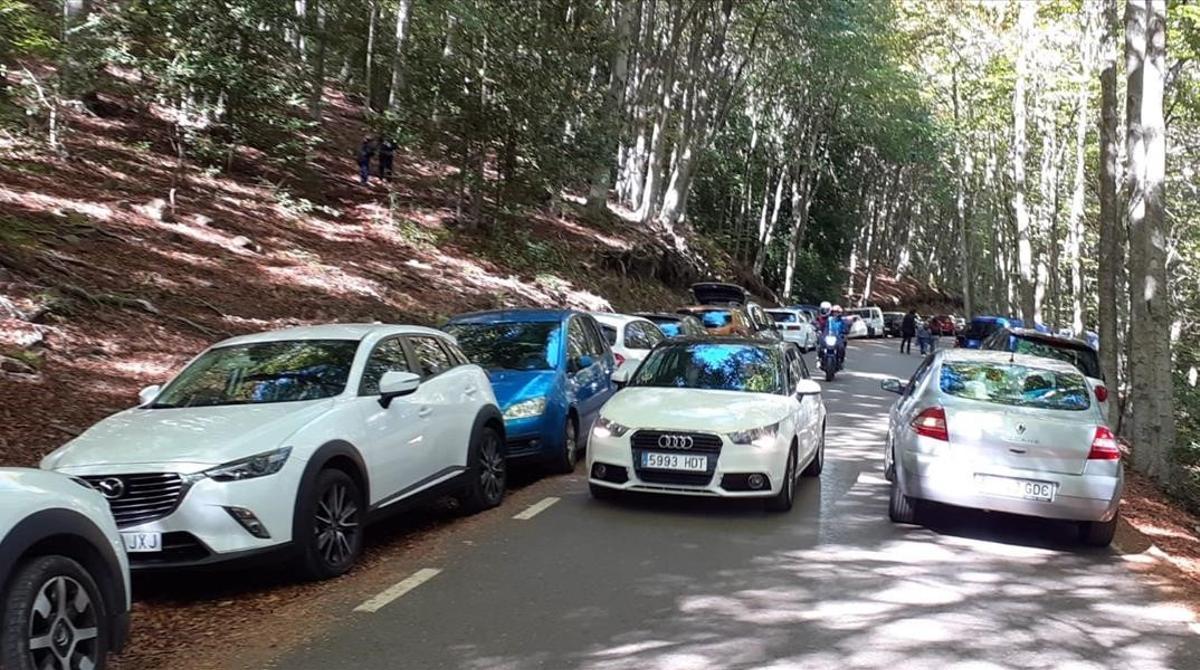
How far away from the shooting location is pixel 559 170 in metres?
23.6

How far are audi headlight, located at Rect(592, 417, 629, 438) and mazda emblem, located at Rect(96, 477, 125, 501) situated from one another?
13.6 feet

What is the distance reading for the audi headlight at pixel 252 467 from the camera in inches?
223

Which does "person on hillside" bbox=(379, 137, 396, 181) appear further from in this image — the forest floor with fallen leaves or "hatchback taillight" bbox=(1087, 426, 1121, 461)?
"hatchback taillight" bbox=(1087, 426, 1121, 461)

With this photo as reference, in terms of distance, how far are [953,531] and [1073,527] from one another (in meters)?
1.35

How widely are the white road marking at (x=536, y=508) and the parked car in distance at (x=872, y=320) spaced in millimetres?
41474

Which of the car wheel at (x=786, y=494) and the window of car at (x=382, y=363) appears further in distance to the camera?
the car wheel at (x=786, y=494)

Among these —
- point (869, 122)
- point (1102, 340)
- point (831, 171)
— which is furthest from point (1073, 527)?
point (831, 171)

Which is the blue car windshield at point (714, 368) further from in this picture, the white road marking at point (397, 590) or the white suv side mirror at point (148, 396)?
the white suv side mirror at point (148, 396)

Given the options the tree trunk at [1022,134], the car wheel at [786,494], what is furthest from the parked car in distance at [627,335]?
the tree trunk at [1022,134]

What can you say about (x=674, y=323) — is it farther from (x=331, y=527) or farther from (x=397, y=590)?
(x=397, y=590)

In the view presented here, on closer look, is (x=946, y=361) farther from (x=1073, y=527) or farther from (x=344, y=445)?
(x=344, y=445)

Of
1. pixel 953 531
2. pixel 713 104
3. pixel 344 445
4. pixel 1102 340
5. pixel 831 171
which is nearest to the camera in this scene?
pixel 344 445

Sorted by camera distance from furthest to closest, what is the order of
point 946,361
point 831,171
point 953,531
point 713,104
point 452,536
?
1. point 831,171
2. point 713,104
3. point 946,361
4. point 953,531
5. point 452,536

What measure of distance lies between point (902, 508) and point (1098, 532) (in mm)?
1528
